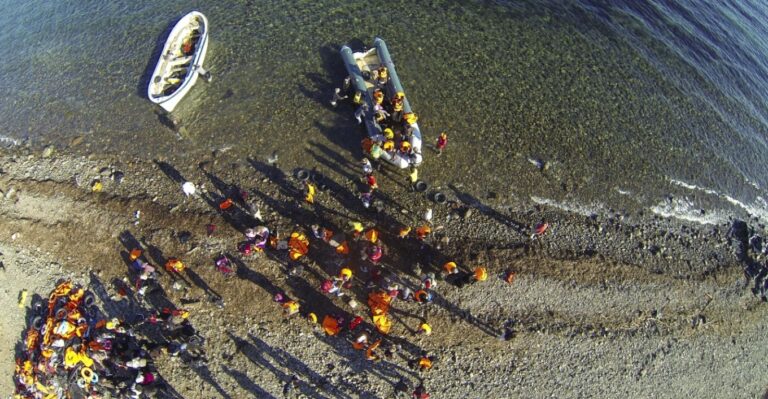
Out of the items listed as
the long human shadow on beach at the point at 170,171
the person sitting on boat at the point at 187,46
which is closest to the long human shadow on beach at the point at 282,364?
the long human shadow on beach at the point at 170,171

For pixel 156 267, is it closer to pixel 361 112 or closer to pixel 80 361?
pixel 80 361

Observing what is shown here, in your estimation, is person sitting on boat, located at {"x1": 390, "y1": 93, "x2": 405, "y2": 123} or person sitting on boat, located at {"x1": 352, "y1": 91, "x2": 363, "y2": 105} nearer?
person sitting on boat, located at {"x1": 390, "y1": 93, "x2": 405, "y2": 123}

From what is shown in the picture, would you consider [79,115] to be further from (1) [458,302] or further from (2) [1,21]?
(1) [458,302]

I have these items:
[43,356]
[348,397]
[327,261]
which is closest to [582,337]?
[348,397]

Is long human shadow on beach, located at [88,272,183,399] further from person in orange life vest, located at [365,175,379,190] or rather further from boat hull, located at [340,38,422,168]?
boat hull, located at [340,38,422,168]

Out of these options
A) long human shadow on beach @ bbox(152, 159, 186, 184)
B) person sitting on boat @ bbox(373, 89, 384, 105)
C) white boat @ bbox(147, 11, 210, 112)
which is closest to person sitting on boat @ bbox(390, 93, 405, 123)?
person sitting on boat @ bbox(373, 89, 384, 105)

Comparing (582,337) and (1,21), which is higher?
(582,337)
